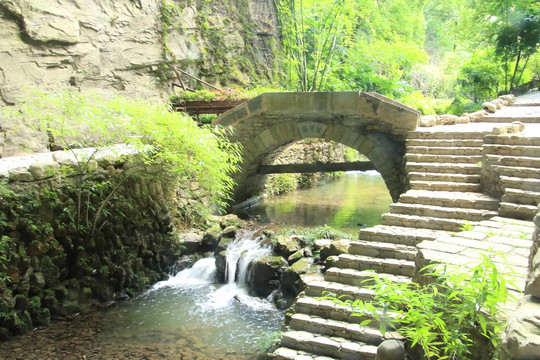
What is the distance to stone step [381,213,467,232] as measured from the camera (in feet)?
17.9

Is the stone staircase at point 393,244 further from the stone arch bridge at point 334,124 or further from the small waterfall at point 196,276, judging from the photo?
the small waterfall at point 196,276

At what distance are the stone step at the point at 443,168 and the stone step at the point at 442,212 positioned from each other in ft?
3.99

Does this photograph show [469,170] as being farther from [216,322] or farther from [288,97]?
[216,322]

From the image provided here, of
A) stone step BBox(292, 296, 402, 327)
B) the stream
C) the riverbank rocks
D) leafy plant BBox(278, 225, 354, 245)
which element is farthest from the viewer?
leafy plant BBox(278, 225, 354, 245)

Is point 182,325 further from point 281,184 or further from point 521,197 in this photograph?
point 281,184

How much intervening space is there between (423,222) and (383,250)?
0.84 metres

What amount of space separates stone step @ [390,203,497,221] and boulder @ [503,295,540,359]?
3702 millimetres

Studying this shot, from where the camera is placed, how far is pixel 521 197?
512 centimetres

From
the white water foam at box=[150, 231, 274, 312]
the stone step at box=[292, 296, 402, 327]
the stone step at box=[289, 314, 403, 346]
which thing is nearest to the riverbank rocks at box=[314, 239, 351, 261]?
the white water foam at box=[150, 231, 274, 312]

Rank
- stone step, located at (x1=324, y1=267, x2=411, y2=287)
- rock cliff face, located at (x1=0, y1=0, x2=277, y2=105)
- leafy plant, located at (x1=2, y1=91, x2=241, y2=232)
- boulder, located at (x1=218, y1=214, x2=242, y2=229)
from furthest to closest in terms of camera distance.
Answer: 1. boulder, located at (x1=218, y1=214, x2=242, y2=229)
2. rock cliff face, located at (x1=0, y1=0, x2=277, y2=105)
3. leafy plant, located at (x1=2, y1=91, x2=241, y2=232)
4. stone step, located at (x1=324, y1=267, x2=411, y2=287)

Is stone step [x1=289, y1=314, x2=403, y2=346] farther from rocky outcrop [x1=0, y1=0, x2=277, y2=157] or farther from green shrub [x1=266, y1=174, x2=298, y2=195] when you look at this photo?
green shrub [x1=266, y1=174, x2=298, y2=195]

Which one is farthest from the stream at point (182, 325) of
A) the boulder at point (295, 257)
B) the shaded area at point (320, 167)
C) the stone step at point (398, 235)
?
the stone step at point (398, 235)

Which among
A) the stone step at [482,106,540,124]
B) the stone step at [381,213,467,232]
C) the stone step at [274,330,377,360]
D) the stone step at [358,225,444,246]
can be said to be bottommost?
the stone step at [274,330,377,360]

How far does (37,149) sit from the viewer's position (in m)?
8.04
